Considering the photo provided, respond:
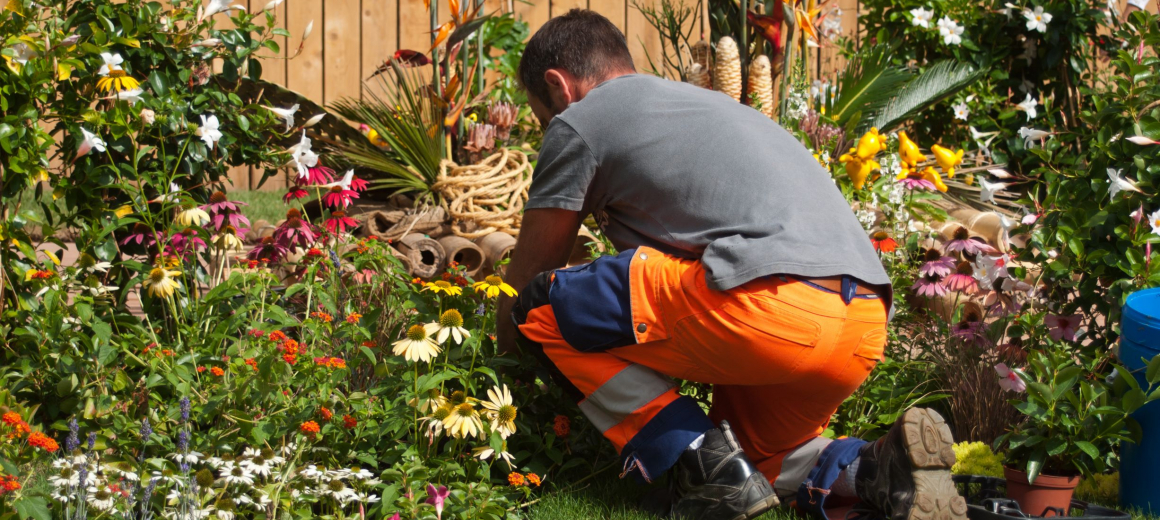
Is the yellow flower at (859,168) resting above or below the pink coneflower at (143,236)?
above

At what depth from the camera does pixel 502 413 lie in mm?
2031

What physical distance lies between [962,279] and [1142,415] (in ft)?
2.24

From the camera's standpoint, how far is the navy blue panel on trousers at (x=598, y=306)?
2072 mm

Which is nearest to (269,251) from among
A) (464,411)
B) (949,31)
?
(464,411)

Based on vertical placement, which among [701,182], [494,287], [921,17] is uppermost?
[921,17]

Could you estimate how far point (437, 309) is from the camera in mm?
2369

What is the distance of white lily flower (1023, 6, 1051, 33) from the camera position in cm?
529

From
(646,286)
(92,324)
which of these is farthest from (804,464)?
(92,324)

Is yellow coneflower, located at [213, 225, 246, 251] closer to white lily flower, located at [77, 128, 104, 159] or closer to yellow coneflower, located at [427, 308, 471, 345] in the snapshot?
white lily flower, located at [77, 128, 104, 159]

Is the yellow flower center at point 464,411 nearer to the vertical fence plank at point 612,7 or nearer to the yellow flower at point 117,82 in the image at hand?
the yellow flower at point 117,82

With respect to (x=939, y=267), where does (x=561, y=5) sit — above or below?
above

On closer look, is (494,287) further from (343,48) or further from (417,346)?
(343,48)

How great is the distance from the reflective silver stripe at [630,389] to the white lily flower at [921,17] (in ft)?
13.6

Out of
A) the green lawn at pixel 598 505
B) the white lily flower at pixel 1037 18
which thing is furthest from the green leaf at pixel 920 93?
the green lawn at pixel 598 505
